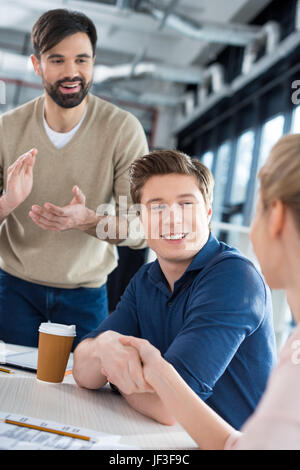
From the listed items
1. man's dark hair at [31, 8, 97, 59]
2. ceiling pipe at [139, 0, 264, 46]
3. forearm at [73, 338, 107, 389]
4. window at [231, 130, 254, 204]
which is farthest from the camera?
window at [231, 130, 254, 204]

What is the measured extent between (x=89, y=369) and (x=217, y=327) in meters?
0.29

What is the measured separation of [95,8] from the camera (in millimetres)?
5191

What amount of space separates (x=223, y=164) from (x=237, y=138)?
83 cm

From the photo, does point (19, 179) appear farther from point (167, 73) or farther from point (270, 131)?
point (167, 73)

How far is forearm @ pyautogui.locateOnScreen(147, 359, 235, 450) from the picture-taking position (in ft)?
2.61

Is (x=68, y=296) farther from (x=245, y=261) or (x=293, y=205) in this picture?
(x=293, y=205)

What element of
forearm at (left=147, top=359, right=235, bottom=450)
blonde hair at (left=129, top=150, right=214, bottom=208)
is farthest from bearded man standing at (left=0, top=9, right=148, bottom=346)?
forearm at (left=147, top=359, right=235, bottom=450)

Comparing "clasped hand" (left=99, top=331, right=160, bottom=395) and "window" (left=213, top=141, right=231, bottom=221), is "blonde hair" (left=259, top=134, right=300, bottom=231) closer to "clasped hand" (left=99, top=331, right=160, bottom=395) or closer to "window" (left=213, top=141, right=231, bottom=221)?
"clasped hand" (left=99, top=331, right=160, bottom=395)

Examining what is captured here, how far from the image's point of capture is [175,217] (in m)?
1.26

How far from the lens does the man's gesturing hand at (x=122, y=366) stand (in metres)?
0.92

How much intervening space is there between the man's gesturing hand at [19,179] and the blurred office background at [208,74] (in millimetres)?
1277

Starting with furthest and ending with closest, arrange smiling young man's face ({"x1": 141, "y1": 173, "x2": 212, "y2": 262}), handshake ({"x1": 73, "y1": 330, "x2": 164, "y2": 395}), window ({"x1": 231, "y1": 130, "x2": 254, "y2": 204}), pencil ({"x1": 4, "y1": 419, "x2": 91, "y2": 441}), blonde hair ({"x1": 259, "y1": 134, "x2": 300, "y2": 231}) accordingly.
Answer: window ({"x1": 231, "y1": 130, "x2": 254, "y2": 204}) < smiling young man's face ({"x1": 141, "y1": 173, "x2": 212, "y2": 262}) < handshake ({"x1": 73, "y1": 330, "x2": 164, "y2": 395}) < pencil ({"x1": 4, "y1": 419, "x2": 91, "y2": 441}) < blonde hair ({"x1": 259, "y1": 134, "x2": 300, "y2": 231})

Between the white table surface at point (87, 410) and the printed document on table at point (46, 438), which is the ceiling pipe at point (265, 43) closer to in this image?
the white table surface at point (87, 410)

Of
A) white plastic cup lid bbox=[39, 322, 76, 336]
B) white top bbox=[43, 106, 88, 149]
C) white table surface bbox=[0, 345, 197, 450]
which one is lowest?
white table surface bbox=[0, 345, 197, 450]
